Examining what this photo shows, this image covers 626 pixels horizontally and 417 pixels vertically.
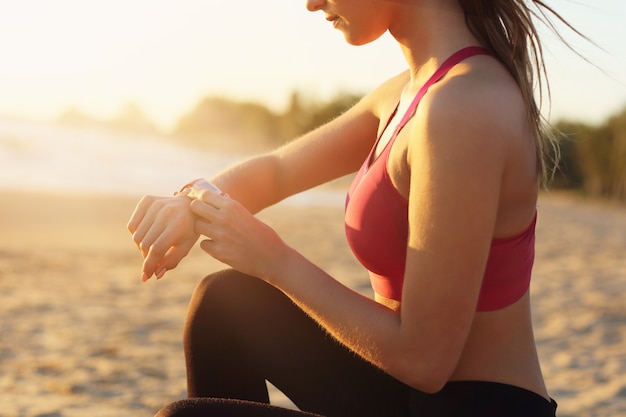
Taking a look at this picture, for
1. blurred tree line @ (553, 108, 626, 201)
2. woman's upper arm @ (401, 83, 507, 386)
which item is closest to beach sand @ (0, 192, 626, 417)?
woman's upper arm @ (401, 83, 507, 386)

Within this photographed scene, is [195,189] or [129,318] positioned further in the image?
[129,318]

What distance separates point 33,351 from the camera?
3736 mm

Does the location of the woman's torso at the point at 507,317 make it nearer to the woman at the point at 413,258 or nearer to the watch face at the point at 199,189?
the woman at the point at 413,258

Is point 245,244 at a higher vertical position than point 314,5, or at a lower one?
lower

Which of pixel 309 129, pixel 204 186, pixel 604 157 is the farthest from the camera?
pixel 309 129

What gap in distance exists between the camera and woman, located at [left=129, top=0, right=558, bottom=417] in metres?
1.27

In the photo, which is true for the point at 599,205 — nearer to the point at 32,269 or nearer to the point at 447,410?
the point at 32,269

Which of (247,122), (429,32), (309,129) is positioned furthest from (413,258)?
(247,122)

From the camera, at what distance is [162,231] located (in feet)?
5.13

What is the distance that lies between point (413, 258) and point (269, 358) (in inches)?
19.8

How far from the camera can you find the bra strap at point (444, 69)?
4.57 ft

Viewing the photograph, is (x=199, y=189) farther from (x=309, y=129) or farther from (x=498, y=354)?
(x=309, y=129)

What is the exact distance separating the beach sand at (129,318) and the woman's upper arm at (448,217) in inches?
67.1

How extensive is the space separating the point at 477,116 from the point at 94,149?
20377mm
